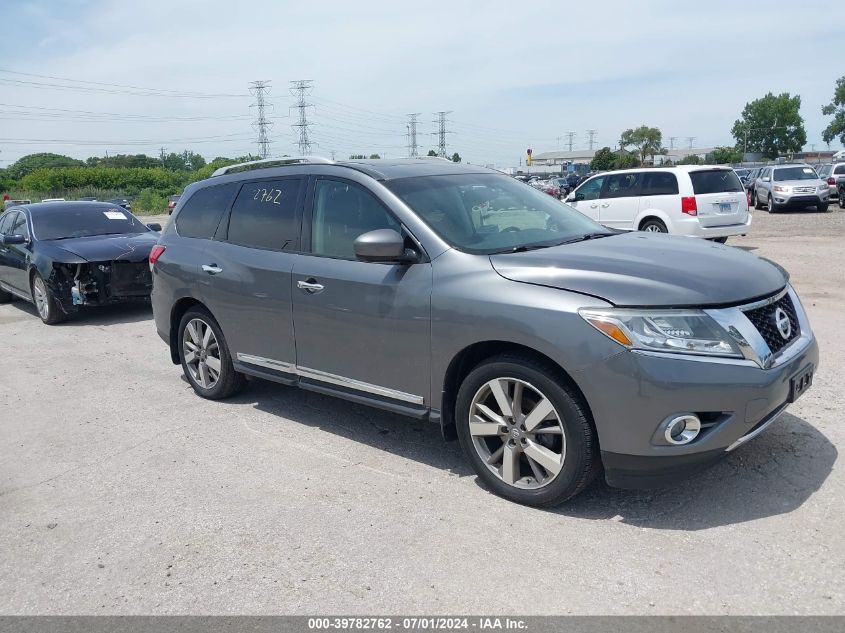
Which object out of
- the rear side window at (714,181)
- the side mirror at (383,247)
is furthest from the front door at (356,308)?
the rear side window at (714,181)

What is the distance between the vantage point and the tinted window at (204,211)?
5957 mm

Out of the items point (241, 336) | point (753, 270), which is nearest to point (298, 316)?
point (241, 336)

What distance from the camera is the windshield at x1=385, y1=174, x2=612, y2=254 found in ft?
14.8

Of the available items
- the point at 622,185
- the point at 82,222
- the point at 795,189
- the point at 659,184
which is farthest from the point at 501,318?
the point at 795,189

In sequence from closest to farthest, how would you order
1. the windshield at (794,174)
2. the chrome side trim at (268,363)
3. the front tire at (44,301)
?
the chrome side trim at (268,363) → the front tire at (44,301) → the windshield at (794,174)

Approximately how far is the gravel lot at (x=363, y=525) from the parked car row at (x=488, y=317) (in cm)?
37

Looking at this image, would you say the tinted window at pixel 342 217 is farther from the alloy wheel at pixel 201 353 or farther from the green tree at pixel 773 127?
the green tree at pixel 773 127

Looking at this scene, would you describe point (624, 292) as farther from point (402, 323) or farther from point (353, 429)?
point (353, 429)

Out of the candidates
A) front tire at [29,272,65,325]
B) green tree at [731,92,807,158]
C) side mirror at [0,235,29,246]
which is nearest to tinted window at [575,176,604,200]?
front tire at [29,272,65,325]

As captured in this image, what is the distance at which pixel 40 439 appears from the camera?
553 cm

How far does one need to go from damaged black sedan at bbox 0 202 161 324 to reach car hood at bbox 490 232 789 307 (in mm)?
7239

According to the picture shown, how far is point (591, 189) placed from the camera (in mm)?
15750

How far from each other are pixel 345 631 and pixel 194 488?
1811mm

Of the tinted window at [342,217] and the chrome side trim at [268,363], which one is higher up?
the tinted window at [342,217]
